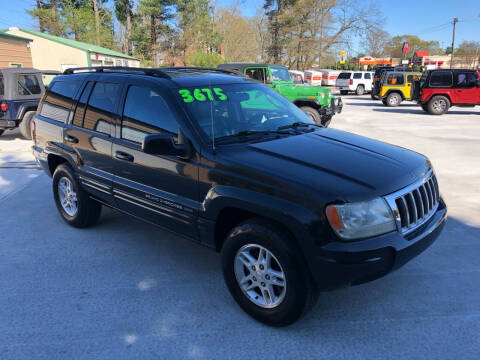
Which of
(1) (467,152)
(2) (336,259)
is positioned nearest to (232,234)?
(2) (336,259)

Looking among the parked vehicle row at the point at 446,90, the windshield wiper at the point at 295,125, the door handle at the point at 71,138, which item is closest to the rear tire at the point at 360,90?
the parked vehicle row at the point at 446,90

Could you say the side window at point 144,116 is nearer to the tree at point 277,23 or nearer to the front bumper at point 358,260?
the front bumper at point 358,260

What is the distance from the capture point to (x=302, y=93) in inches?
469

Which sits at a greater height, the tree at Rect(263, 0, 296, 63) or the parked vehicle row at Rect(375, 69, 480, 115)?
the tree at Rect(263, 0, 296, 63)

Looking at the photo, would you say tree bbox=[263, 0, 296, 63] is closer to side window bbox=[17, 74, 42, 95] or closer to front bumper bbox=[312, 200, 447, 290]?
side window bbox=[17, 74, 42, 95]

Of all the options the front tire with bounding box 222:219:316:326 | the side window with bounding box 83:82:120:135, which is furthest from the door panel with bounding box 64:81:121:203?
the front tire with bounding box 222:219:316:326

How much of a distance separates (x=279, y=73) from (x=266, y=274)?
10803mm

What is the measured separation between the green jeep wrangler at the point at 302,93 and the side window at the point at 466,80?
25.4 feet

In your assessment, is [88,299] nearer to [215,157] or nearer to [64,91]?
[215,157]

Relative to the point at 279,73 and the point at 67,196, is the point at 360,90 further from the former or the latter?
the point at 67,196

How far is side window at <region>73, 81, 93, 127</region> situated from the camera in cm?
432

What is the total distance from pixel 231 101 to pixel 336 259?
6.19 ft

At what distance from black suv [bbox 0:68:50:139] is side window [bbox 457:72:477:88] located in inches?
643

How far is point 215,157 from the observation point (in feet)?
9.91
